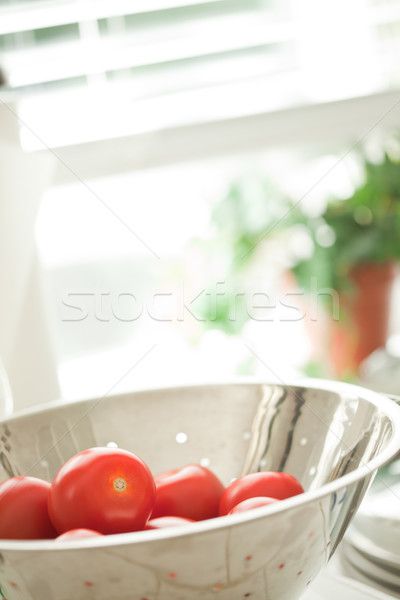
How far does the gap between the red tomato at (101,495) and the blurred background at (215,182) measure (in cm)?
90

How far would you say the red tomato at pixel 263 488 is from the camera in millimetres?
400

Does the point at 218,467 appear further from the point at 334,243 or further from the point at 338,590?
the point at 334,243

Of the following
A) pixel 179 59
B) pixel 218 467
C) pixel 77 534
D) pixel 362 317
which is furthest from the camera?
pixel 362 317

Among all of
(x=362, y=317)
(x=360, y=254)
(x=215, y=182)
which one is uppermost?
(x=215, y=182)

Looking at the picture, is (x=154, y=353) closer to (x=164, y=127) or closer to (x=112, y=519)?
(x=164, y=127)

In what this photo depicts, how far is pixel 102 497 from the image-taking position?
38 centimetres

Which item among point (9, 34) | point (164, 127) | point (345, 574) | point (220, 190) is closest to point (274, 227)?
point (220, 190)

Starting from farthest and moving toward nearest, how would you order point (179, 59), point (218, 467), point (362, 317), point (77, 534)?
point (362, 317)
point (179, 59)
point (218, 467)
point (77, 534)

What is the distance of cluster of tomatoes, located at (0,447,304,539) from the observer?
1.22 feet

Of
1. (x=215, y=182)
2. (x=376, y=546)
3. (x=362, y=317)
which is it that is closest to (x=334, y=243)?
(x=362, y=317)

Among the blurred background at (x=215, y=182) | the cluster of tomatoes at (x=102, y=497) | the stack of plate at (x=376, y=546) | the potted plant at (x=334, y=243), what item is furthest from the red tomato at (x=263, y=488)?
the potted plant at (x=334, y=243)

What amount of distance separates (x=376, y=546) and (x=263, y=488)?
0.43ft

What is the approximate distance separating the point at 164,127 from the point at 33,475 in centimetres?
100

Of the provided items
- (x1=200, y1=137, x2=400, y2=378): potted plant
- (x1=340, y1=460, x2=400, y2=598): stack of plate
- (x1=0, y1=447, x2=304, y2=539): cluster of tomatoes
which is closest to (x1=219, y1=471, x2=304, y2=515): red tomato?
(x1=0, y1=447, x2=304, y2=539): cluster of tomatoes
